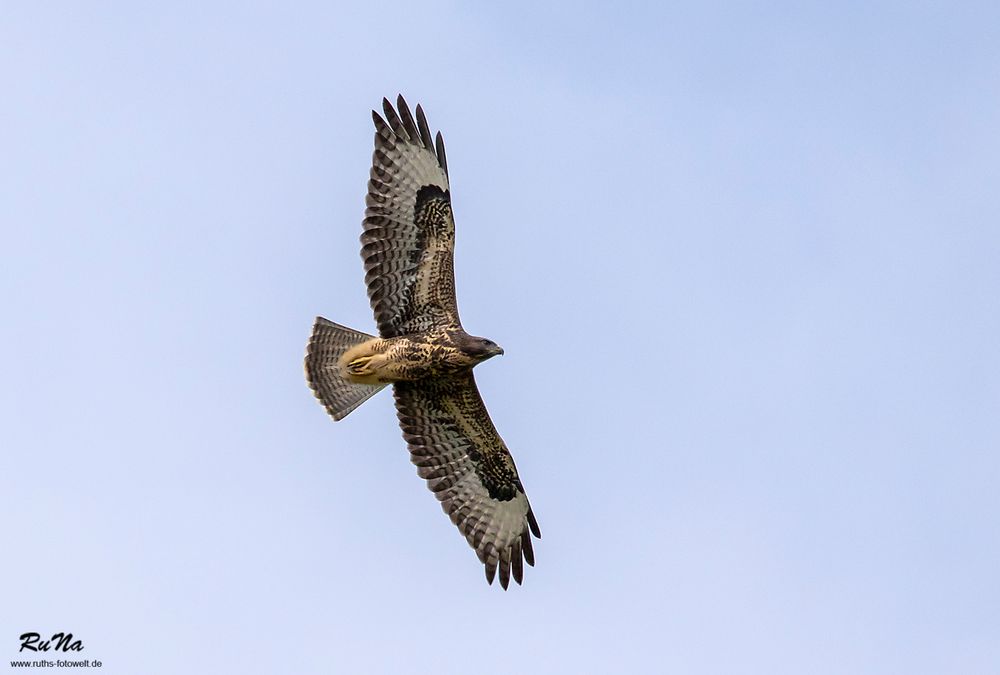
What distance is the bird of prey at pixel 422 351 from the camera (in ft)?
44.0

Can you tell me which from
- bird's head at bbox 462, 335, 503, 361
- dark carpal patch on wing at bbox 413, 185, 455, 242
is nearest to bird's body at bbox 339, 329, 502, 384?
bird's head at bbox 462, 335, 503, 361

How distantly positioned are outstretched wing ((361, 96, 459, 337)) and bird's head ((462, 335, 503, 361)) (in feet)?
1.17

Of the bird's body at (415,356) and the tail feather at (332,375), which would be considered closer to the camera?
the bird's body at (415,356)

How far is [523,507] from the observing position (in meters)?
14.6

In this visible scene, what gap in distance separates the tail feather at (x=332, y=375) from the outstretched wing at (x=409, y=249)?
0.67 m

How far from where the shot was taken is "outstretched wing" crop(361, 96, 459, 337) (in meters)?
13.4

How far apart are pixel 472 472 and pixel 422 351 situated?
6.01ft

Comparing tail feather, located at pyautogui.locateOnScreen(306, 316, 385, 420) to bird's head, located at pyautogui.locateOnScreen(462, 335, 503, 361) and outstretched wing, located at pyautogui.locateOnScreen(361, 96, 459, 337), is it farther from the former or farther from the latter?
bird's head, located at pyautogui.locateOnScreen(462, 335, 503, 361)

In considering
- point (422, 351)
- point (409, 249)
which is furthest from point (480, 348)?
point (409, 249)

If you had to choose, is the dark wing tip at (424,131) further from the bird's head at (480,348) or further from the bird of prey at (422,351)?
the bird's head at (480,348)

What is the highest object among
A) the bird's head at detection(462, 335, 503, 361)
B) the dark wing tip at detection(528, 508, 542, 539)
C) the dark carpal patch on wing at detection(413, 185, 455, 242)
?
the dark carpal patch on wing at detection(413, 185, 455, 242)

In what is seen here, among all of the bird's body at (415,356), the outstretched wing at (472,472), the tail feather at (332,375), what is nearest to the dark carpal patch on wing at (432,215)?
the bird's body at (415,356)

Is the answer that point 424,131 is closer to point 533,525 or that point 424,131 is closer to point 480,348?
point 480,348

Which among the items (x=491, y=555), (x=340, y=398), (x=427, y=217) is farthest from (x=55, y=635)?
(x=427, y=217)
